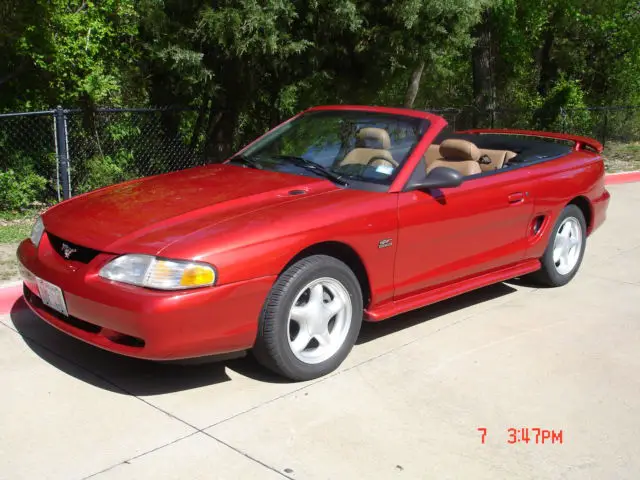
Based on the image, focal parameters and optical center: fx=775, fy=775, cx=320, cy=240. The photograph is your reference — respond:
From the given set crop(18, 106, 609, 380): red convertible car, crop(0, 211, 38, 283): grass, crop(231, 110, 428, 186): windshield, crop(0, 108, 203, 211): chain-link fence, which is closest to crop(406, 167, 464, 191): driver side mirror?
crop(18, 106, 609, 380): red convertible car

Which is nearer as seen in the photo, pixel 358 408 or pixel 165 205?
pixel 358 408

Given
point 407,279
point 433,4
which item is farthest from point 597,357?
point 433,4

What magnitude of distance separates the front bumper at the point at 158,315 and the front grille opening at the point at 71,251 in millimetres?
47

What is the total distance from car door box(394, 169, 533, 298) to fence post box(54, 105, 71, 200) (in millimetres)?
4880

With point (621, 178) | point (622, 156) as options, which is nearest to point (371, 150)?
point (621, 178)

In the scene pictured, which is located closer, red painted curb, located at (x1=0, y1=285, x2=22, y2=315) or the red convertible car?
the red convertible car

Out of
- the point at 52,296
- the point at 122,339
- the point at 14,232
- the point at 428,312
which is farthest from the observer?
the point at 14,232

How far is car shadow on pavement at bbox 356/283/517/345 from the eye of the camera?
5.47 meters

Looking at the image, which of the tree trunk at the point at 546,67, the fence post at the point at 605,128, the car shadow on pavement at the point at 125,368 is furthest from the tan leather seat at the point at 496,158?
the tree trunk at the point at 546,67

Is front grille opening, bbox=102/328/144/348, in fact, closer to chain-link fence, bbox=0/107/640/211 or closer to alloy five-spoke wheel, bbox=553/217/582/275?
alloy five-spoke wheel, bbox=553/217/582/275

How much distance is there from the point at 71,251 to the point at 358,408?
183 cm

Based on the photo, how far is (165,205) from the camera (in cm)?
466

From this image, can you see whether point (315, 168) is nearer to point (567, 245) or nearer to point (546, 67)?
point (567, 245)

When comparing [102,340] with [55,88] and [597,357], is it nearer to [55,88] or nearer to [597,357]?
[597,357]
